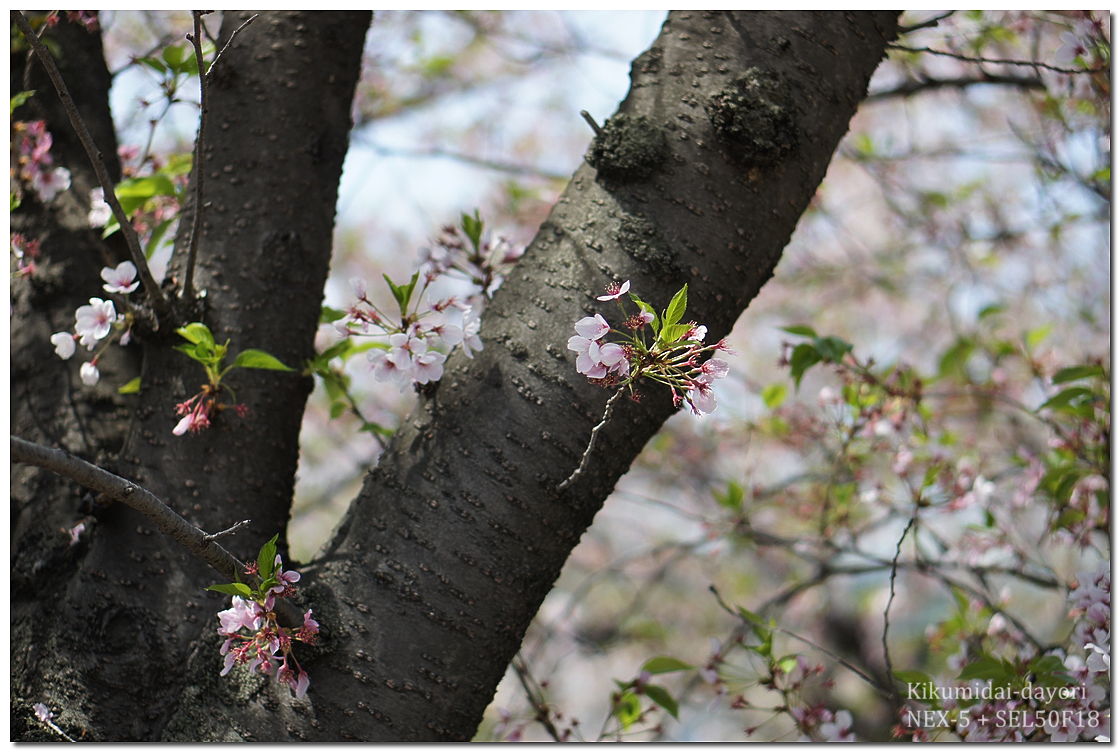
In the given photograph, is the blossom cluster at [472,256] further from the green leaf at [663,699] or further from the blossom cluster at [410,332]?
the green leaf at [663,699]

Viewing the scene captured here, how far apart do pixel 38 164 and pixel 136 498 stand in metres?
0.82

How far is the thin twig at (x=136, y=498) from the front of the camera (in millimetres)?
753

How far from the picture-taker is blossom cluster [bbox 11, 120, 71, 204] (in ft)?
4.40

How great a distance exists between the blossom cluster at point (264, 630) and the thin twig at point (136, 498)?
0.01m

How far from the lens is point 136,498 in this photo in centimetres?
81

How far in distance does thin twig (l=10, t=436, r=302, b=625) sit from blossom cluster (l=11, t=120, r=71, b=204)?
27.4 inches

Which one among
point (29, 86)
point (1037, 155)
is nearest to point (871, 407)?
point (1037, 155)

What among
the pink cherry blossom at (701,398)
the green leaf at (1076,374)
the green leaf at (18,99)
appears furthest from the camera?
the green leaf at (1076,374)

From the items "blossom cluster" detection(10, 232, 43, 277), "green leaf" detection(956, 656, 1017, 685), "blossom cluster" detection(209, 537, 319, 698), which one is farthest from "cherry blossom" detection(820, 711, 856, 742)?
"blossom cluster" detection(10, 232, 43, 277)

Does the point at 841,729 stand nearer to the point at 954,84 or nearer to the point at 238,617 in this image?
the point at 238,617

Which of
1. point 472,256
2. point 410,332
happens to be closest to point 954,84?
point 472,256

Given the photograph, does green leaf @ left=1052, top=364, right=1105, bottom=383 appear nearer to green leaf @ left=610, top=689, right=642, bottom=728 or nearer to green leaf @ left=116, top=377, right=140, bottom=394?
green leaf @ left=610, top=689, right=642, bottom=728

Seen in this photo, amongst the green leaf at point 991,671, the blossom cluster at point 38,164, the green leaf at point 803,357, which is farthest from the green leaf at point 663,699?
the blossom cluster at point 38,164

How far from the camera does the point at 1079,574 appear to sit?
1.24 meters
